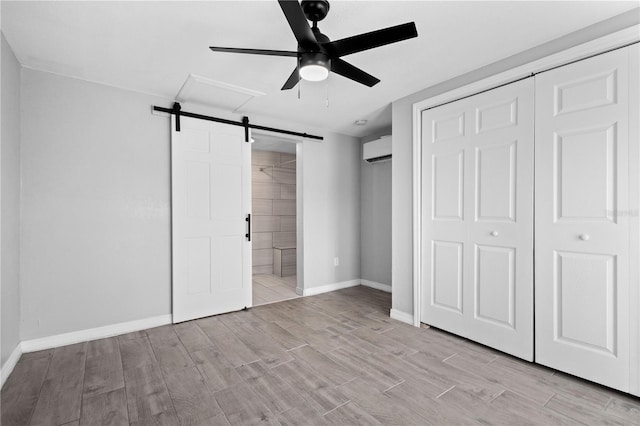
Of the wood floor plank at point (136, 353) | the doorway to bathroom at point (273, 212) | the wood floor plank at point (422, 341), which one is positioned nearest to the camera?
the wood floor plank at point (136, 353)

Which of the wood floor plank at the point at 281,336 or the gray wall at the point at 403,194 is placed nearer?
the wood floor plank at the point at 281,336

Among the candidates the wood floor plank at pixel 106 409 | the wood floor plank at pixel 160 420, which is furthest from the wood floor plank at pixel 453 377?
the wood floor plank at pixel 106 409

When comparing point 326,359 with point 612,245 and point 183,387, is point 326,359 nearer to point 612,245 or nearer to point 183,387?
point 183,387

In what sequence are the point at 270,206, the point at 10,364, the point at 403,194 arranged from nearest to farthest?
1. the point at 10,364
2. the point at 403,194
3. the point at 270,206

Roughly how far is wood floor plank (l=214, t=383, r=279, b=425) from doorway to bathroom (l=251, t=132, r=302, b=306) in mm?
3320

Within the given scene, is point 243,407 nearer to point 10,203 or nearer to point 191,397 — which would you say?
point 191,397

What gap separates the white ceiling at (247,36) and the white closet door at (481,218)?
44 centimetres

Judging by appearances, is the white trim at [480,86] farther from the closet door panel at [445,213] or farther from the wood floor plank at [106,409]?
the wood floor plank at [106,409]

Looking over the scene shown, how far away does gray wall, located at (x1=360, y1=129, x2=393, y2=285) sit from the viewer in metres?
4.59

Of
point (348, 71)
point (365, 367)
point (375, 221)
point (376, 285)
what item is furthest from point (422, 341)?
point (348, 71)

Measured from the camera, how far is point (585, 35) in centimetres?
209

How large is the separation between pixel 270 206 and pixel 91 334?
3712mm

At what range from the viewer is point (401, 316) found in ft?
10.9

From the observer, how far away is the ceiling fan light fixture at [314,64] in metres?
1.75
